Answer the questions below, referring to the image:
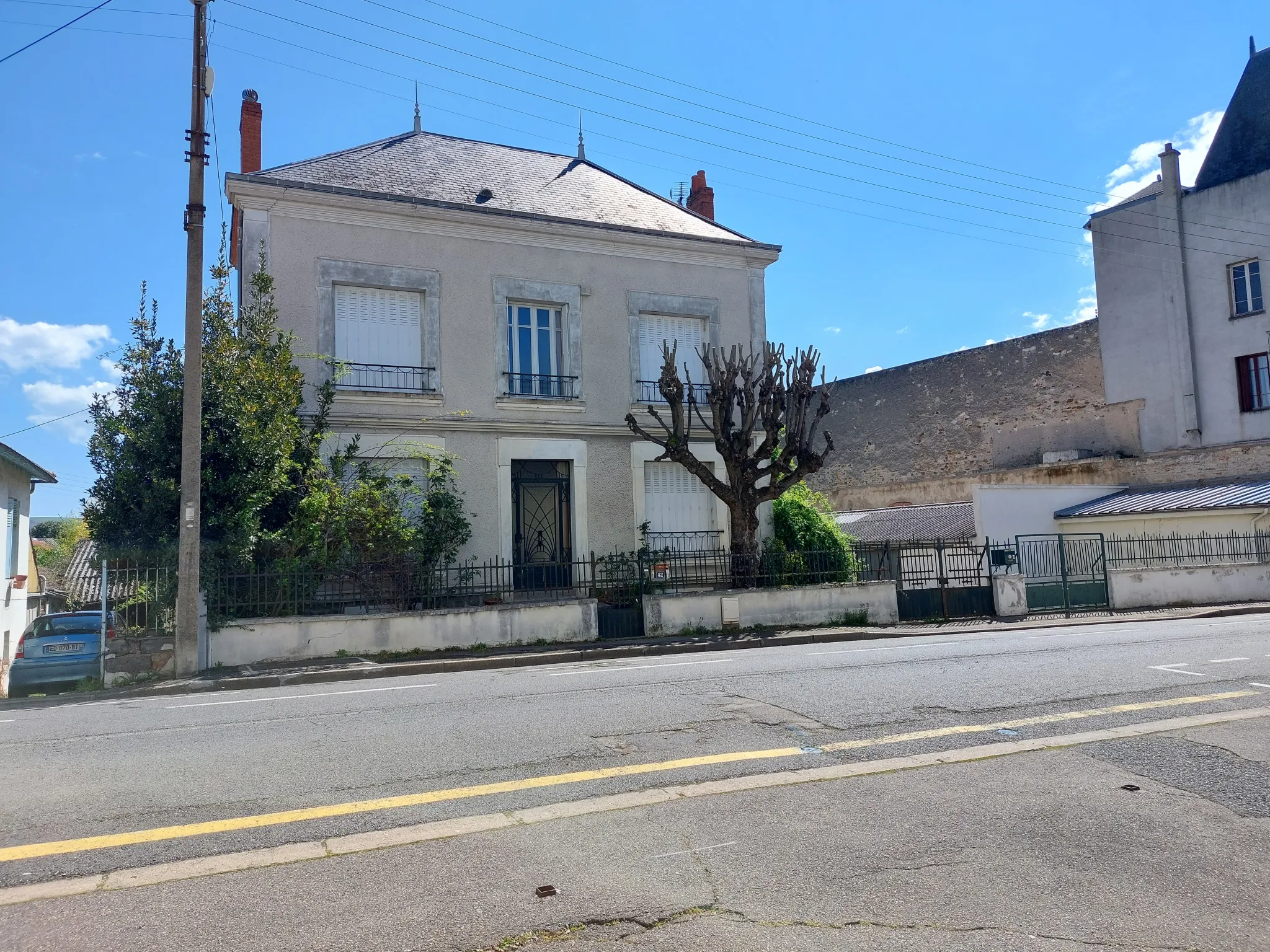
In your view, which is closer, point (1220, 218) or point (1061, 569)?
point (1061, 569)

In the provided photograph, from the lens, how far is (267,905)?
12.9 feet

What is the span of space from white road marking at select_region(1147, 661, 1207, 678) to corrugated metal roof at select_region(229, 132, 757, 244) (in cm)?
1216

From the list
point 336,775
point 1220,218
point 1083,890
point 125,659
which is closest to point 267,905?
point 336,775

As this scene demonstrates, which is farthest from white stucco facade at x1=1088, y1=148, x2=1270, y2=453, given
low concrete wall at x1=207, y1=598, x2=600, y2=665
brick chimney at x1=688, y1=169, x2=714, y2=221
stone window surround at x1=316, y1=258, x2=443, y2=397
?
stone window surround at x1=316, y1=258, x2=443, y2=397

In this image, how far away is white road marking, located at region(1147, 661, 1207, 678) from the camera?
9.14 metres

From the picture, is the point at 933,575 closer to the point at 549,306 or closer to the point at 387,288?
the point at 549,306

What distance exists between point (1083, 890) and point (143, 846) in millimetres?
4503

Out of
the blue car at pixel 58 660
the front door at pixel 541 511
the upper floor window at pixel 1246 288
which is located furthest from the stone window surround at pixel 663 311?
the upper floor window at pixel 1246 288

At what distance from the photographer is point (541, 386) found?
17609 mm

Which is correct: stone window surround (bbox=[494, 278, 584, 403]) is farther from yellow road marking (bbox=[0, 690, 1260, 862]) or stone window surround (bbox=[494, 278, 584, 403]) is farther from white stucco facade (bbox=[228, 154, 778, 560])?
yellow road marking (bbox=[0, 690, 1260, 862])

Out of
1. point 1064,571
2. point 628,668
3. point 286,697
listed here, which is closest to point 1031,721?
point 628,668

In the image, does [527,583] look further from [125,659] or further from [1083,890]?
[1083,890]

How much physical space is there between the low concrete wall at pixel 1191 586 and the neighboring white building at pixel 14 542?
71.7 ft

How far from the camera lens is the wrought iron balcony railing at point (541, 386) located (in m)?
17.3
